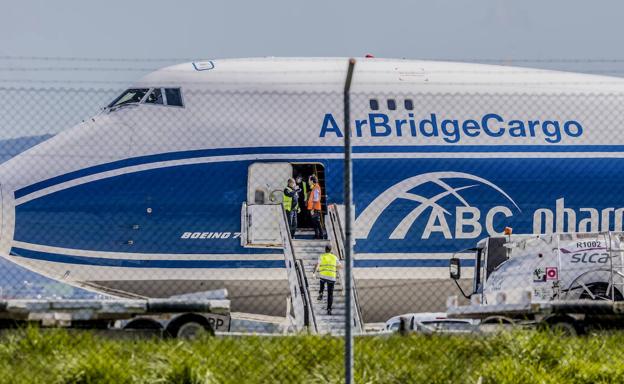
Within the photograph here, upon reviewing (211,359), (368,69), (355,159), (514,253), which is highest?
(368,69)

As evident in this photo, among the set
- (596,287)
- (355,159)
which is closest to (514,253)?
(596,287)

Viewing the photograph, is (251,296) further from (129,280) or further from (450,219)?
(450,219)

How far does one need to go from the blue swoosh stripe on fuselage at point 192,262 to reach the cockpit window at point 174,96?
2.79 metres

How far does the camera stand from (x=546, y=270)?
18.3 meters

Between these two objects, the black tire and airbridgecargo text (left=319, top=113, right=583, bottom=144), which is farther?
airbridgecargo text (left=319, top=113, right=583, bottom=144)

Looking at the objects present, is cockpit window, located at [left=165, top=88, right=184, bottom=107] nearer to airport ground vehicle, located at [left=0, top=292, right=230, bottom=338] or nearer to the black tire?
airport ground vehicle, located at [left=0, top=292, right=230, bottom=338]

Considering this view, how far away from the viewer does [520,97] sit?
842 inches

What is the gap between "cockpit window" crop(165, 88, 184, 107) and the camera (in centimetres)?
2070

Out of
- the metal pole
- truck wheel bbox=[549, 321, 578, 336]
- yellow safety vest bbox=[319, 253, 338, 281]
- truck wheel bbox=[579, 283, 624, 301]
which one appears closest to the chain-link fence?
yellow safety vest bbox=[319, 253, 338, 281]

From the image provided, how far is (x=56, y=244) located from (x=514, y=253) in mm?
7551

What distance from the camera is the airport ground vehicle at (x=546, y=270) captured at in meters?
17.7

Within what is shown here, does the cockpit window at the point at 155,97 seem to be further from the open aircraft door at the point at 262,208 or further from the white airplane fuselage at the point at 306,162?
the open aircraft door at the point at 262,208

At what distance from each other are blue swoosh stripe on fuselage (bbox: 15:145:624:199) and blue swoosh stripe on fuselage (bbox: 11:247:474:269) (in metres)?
1.10

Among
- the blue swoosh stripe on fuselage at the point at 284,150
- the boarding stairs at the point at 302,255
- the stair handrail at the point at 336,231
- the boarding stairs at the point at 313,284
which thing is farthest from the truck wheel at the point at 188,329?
the blue swoosh stripe on fuselage at the point at 284,150
